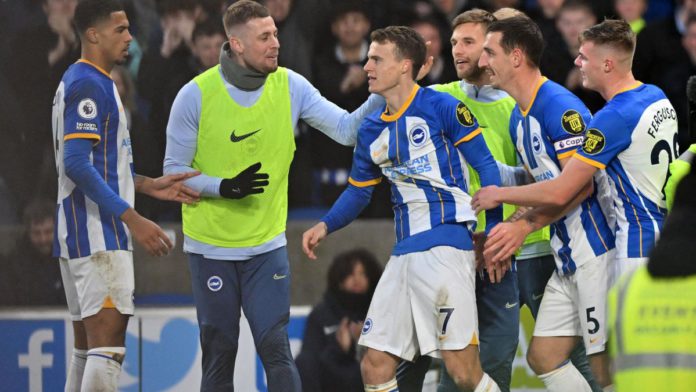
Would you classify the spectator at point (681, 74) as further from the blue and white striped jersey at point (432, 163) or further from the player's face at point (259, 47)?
the player's face at point (259, 47)

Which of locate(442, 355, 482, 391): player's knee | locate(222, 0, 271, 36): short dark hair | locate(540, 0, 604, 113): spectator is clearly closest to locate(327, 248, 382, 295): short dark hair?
locate(540, 0, 604, 113): spectator

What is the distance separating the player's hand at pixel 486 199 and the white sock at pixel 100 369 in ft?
6.11

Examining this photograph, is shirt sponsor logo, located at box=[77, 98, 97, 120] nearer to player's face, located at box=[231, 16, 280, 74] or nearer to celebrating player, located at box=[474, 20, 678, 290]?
player's face, located at box=[231, 16, 280, 74]

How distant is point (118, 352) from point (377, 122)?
5.44 ft

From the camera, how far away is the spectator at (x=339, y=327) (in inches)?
268

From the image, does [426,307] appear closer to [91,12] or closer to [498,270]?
[498,270]

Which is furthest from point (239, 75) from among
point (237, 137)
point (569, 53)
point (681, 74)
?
point (681, 74)

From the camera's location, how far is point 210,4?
7426 millimetres

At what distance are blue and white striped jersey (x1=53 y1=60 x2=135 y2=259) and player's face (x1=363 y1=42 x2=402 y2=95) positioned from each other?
129 cm

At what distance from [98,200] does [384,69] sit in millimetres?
1455

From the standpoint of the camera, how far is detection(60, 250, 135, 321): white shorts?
5223 mm

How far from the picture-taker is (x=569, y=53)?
7129mm

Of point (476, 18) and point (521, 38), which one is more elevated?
point (476, 18)

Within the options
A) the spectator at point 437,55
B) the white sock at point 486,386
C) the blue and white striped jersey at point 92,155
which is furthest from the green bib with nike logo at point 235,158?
the spectator at point 437,55
